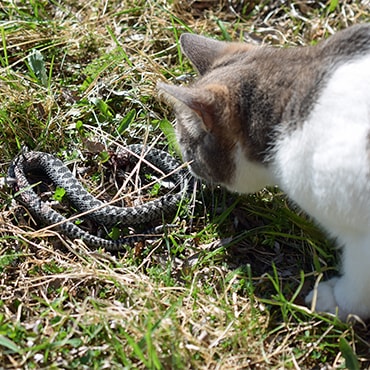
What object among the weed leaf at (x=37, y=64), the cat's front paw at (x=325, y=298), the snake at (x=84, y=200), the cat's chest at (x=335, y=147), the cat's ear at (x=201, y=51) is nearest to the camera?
the cat's chest at (x=335, y=147)

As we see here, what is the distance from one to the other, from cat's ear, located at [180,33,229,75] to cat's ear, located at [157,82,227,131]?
20.9 inches

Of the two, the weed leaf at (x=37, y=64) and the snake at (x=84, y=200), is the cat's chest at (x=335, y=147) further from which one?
the weed leaf at (x=37, y=64)

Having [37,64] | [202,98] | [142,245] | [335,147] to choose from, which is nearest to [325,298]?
[335,147]

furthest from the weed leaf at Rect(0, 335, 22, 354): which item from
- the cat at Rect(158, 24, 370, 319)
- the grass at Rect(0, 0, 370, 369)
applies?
the cat at Rect(158, 24, 370, 319)

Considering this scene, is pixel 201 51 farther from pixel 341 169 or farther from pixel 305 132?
pixel 341 169

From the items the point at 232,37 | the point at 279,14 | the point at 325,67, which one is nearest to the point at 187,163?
the point at 325,67

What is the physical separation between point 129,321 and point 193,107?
4.13ft

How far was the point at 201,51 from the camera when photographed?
466 centimetres

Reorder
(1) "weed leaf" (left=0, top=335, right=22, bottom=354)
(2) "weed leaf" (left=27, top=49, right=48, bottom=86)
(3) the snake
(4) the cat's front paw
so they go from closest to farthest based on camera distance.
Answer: (1) "weed leaf" (left=0, top=335, right=22, bottom=354) < (4) the cat's front paw < (3) the snake < (2) "weed leaf" (left=27, top=49, right=48, bottom=86)

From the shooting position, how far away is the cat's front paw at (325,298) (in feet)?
14.0

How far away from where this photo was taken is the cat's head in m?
4.08

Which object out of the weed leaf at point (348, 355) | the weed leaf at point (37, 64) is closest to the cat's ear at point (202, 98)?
the weed leaf at point (348, 355)

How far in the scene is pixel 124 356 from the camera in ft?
12.8

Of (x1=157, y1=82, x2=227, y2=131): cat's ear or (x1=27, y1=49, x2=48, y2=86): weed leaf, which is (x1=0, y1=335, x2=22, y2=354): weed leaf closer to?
(x1=157, y1=82, x2=227, y2=131): cat's ear
